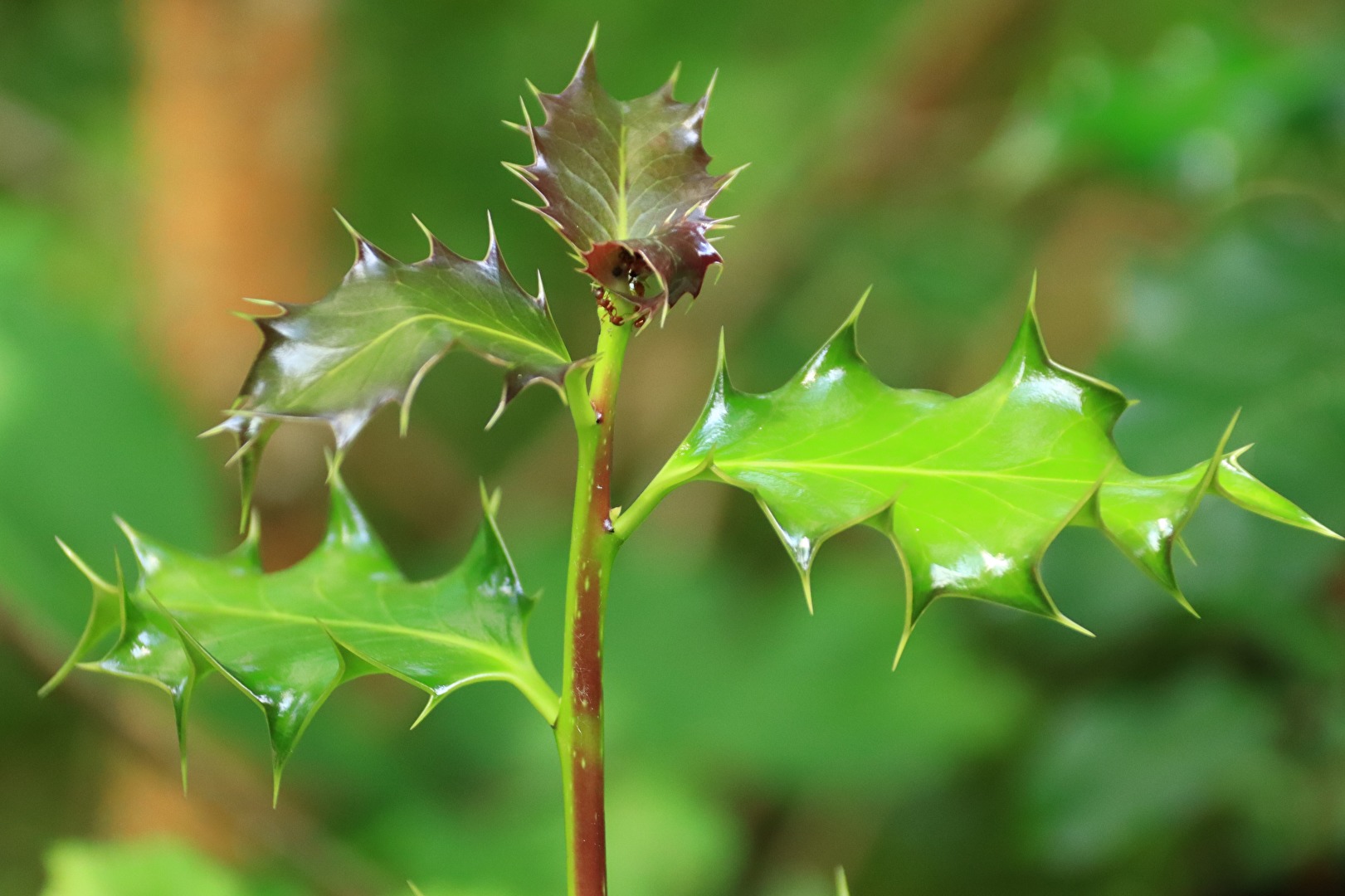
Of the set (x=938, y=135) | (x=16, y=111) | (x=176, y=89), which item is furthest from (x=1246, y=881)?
(x=16, y=111)

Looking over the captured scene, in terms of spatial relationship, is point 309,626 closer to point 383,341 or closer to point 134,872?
point 383,341

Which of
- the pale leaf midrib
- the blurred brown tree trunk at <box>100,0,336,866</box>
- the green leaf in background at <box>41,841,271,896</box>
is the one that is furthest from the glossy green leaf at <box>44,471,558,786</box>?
the blurred brown tree trunk at <box>100,0,336,866</box>

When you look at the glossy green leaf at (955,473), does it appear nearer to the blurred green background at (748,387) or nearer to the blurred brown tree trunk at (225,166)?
the blurred green background at (748,387)

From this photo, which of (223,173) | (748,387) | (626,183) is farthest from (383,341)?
(748,387)

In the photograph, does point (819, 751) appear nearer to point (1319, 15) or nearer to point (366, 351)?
point (366, 351)

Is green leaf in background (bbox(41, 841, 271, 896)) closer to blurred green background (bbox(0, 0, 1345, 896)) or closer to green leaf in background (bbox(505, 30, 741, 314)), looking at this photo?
blurred green background (bbox(0, 0, 1345, 896))

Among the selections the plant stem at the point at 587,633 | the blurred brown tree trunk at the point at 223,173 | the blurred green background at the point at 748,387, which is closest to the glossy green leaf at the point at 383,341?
the plant stem at the point at 587,633
